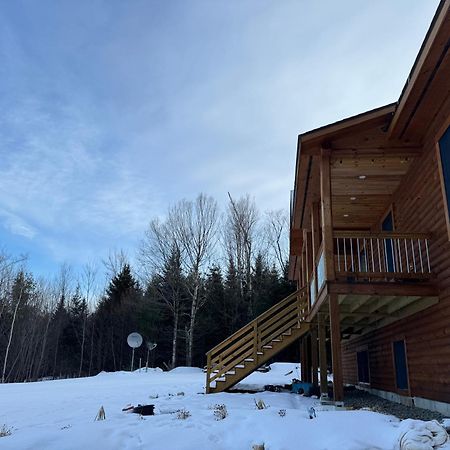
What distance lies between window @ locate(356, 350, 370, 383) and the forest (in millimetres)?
12824

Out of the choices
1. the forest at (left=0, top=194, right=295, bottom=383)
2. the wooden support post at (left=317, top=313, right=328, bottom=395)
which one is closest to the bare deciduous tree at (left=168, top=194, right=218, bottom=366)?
the forest at (left=0, top=194, right=295, bottom=383)

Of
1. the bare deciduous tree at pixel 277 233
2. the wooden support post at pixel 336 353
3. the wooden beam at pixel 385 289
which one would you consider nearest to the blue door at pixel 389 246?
the wooden beam at pixel 385 289

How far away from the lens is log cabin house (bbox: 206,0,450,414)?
21.1ft

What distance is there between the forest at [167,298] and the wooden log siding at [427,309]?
681 inches

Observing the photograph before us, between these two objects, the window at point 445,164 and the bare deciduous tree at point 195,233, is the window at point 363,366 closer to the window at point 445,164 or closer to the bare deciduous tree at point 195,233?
the window at point 445,164

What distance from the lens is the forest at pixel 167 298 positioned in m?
26.3

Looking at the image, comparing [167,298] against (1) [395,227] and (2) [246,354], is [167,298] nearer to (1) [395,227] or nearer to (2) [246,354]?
(2) [246,354]

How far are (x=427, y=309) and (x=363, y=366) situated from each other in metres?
5.75

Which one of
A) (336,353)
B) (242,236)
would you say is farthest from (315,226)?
(242,236)

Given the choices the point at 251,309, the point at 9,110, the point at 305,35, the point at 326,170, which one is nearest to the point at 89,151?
the point at 9,110

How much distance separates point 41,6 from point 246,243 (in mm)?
22443

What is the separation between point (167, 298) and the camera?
87.7 ft

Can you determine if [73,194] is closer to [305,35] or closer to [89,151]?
[89,151]

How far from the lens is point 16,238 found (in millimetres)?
29953
